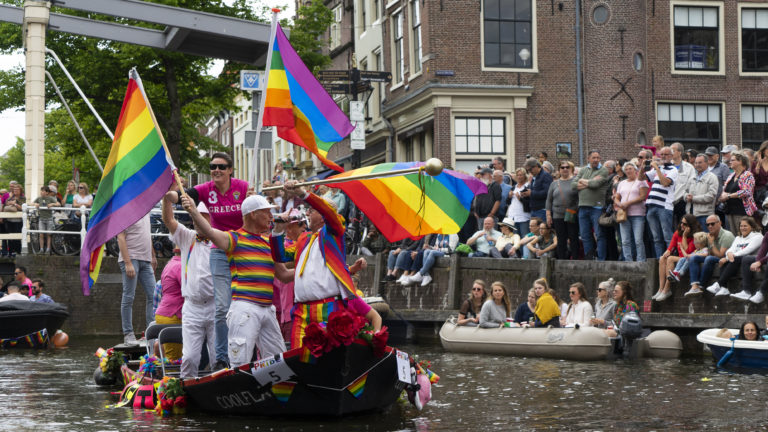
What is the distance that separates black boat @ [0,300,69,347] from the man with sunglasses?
1071 centimetres

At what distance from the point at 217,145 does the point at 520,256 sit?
17.8 meters

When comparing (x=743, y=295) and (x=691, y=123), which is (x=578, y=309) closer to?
(x=743, y=295)

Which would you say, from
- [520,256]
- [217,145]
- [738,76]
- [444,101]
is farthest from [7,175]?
[520,256]

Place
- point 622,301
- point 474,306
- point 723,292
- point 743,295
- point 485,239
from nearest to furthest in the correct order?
point 743,295
point 723,292
point 622,301
point 474,306
point 485,239

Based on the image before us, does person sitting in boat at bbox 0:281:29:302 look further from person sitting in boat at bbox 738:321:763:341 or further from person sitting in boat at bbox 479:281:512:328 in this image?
person sitting in boat at bbox 738:321:763:341

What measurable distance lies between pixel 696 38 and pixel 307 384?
2396 cm

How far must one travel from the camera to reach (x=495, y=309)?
57.1 feet

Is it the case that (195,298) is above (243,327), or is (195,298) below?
above

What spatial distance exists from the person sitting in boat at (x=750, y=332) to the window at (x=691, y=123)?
1675 cm

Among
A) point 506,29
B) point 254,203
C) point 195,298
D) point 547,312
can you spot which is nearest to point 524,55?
point 506,29

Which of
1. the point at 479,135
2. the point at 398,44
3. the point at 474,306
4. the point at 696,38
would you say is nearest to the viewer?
the point at 474,306

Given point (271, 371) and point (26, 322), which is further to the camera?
point (26, 322)

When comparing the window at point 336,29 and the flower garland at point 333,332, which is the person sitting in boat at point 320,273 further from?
the window at point 336,29

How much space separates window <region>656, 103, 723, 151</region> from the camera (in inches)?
1191
